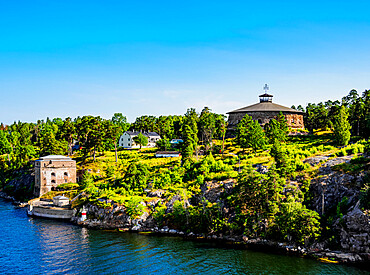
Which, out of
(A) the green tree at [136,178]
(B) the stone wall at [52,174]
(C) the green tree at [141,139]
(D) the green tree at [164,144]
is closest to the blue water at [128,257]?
(A) the green tree at [136,178]

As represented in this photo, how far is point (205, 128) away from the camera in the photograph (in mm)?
96625

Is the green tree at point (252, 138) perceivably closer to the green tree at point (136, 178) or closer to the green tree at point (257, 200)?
the green tree at point (136, 178)

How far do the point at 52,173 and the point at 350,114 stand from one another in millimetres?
77090

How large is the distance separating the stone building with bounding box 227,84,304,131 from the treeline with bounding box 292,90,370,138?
8384 mm

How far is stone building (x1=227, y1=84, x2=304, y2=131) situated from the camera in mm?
102562

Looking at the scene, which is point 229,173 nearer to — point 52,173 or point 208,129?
point 208,129

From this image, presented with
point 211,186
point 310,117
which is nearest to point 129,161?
point 211,186

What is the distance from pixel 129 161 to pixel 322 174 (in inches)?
1994

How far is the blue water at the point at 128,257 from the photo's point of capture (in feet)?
128

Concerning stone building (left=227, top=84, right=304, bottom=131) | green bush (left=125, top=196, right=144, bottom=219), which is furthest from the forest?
stone building (left=227, top=84, right=304, bottom=131)

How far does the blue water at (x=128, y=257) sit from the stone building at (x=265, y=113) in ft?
202

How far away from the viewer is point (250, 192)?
4972 cm

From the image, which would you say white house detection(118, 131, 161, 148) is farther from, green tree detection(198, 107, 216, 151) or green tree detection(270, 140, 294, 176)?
green tree detection(270, 140, 294, 176)

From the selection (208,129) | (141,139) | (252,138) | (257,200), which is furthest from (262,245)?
(141,139)
